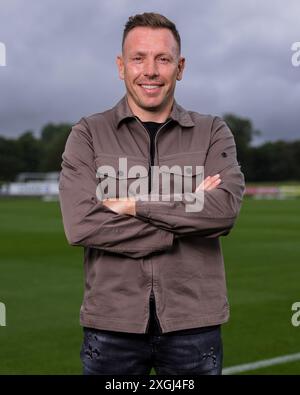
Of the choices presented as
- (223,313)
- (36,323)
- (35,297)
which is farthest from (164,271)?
(35,297)

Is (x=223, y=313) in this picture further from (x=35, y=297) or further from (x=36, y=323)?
(x=35, y=297)

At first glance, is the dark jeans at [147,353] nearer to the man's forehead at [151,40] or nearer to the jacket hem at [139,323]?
the jacket hem at [139,323]

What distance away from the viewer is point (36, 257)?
1529 cm

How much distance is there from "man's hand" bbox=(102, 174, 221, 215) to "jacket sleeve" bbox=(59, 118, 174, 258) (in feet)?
0.08

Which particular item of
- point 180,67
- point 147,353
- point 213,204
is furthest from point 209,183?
point 147,353

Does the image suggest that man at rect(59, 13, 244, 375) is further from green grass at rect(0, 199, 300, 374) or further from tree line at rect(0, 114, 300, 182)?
tree line at rect(0, 114, 300, 182)

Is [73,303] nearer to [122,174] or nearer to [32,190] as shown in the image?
[122,174]

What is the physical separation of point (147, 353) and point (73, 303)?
6695 mm

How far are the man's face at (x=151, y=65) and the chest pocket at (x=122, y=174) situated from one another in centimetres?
29

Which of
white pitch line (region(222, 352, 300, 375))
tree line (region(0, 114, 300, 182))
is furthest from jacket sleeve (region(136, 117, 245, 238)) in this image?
tree line (region(0, 114, 300, 182))

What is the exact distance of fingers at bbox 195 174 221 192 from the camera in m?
3.23

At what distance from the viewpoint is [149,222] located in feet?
10.3

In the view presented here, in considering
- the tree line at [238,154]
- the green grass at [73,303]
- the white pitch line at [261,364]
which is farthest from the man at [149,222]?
the tree line at [238,154]

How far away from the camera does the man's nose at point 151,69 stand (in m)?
3.10
